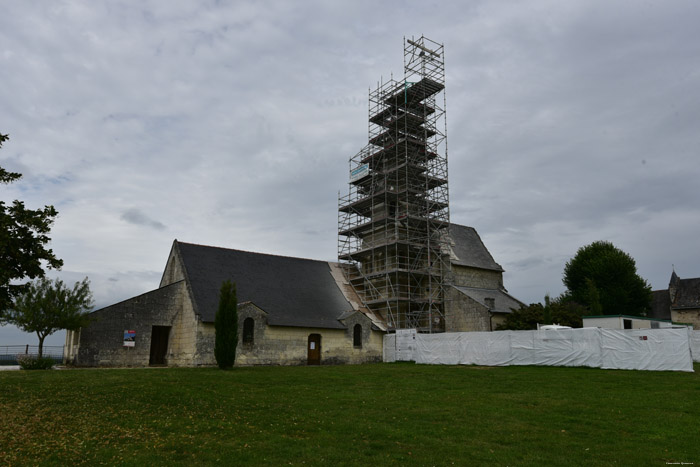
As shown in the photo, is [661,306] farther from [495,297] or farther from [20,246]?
[20,246]

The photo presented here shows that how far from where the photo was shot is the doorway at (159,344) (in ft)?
92.5

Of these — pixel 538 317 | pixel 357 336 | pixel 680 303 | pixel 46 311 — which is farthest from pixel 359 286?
pixel 680 303

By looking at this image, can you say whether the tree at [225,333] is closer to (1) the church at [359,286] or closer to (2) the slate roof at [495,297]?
(1) the church at [359,286]

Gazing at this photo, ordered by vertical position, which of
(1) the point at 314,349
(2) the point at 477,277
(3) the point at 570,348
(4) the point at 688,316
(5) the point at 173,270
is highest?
(2) the point at 477,277

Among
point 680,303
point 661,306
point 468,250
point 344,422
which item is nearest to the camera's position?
point 344,422

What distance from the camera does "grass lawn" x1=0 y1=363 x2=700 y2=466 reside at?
848cm

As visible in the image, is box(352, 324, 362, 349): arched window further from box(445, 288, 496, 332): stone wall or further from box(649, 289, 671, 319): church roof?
box(649, 289, 671, 319): church roof

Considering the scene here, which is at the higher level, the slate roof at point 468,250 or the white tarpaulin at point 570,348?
the slate roof at point 468,250

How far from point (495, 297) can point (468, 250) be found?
501 cm

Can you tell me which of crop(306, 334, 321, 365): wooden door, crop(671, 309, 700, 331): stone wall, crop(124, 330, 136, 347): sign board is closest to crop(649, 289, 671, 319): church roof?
crop(671, 309, 700, 331): stone wall

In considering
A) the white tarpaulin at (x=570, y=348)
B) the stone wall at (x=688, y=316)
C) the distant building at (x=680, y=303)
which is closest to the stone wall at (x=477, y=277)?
the white tarpaulin at (x=570, y=348)

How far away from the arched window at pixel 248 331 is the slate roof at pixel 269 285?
3.57ft

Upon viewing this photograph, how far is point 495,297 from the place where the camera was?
36375 millimetres

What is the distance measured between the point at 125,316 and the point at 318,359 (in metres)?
11.3
